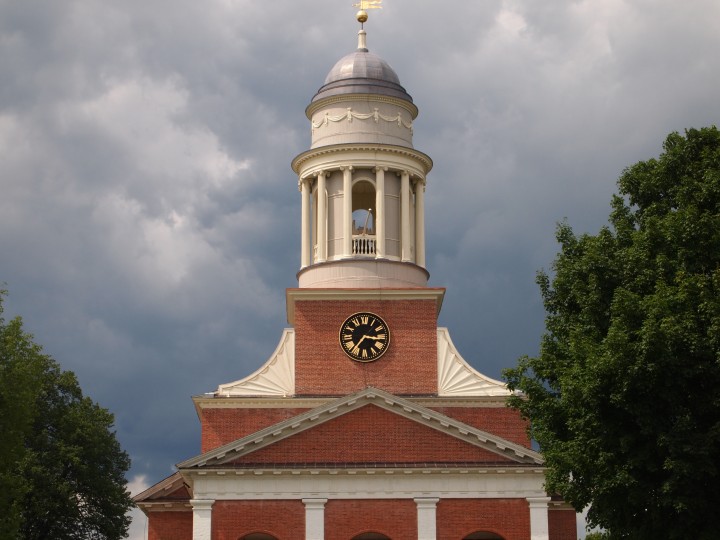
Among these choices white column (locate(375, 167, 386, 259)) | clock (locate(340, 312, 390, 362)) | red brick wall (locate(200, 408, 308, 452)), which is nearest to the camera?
red brick wall (locate(200, 408, 308, 452))

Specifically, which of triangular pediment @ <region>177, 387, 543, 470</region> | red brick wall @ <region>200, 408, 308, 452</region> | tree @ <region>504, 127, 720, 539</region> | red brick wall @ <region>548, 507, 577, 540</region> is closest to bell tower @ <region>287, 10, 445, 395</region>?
red brick wall @ <region>200, 408, 308, 452</region>

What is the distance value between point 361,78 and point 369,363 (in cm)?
1204

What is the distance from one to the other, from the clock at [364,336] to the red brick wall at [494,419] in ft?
10.7

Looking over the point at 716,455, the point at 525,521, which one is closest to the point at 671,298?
the point at 716,455

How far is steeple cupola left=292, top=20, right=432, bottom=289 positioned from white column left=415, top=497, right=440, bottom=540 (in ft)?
31.5

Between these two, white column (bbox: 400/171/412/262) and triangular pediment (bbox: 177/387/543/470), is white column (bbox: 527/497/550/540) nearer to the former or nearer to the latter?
triangular pediment (bbox: 177/387/543/470)

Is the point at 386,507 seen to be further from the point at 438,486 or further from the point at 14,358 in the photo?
the point at 14,358

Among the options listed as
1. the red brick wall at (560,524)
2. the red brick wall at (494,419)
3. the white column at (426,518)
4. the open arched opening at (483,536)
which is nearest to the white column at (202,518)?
the white column at (426,518)

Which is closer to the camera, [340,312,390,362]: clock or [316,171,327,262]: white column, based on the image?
[340,312,390,362]: clock

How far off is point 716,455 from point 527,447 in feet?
61.1

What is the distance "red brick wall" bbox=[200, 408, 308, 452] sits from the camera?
48.1 meters

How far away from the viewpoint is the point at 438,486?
145ft

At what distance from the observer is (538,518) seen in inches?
1729

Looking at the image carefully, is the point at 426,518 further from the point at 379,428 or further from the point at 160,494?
the point at 160,494
